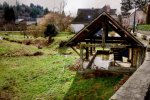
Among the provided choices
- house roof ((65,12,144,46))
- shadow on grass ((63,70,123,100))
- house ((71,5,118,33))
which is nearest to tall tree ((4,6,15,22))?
house ((71,5,118,33))

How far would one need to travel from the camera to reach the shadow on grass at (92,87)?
49.2ft

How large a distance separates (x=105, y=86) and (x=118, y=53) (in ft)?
27.6

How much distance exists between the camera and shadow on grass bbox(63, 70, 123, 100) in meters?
15.0

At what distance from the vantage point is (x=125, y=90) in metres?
5.22

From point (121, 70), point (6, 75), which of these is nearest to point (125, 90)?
point (121, 70)

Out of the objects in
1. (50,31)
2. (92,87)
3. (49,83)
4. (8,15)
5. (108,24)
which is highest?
(8,15)

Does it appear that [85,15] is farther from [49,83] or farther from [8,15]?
[49,83]

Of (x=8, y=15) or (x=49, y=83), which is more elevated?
(x=8, y=15)

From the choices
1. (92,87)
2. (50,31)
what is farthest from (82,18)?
(92,87)

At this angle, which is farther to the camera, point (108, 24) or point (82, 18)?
point (82, 18)

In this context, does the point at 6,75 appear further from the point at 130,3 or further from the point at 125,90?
the point at 130,3

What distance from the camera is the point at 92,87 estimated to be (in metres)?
16.5

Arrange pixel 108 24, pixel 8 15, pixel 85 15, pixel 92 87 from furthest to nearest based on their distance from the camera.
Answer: pixel 8 15, pixel 85 15, pixel 108 24, pixel 92 87

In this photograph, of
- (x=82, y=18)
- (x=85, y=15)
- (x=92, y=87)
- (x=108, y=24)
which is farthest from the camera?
(x=85, y=15)
